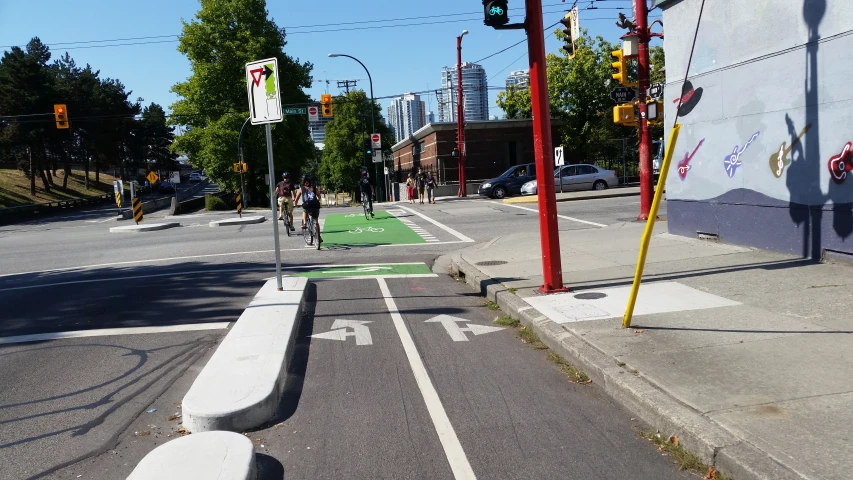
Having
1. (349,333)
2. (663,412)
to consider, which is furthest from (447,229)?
(663,412)

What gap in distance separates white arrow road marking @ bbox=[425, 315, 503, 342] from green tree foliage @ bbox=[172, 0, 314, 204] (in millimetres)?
40098

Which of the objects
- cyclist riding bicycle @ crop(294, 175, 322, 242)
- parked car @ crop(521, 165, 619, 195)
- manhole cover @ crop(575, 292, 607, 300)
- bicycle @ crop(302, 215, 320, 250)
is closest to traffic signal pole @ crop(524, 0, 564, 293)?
manhole cover @ crop(575, 292, 607, 300)

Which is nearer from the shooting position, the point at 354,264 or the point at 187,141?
the point at 354,264

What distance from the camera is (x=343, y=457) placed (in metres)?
4.37

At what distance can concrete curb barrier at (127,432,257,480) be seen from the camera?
391 cm

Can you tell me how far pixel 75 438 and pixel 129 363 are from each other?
79.0 inches

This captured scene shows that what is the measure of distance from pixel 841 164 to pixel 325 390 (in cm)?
741

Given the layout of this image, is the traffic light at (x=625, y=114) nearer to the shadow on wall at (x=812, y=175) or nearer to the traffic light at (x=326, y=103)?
the shadow on wall at (x=812, y=175)

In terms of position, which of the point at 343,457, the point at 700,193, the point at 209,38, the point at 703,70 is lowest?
the point at 343,457

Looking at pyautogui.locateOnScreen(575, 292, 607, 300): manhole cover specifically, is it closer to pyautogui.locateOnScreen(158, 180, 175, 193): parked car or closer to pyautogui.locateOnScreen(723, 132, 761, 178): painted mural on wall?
pyautogui.locateOnScreen(723, 132, 761, 178): painted mural on wall

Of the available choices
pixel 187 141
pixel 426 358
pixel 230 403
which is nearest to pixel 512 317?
pixel 426 358

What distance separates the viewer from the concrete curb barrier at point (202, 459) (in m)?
3.91

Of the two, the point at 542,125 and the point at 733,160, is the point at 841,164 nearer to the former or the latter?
the point at 733,160

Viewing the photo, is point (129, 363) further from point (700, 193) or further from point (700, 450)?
point (700, 193)
